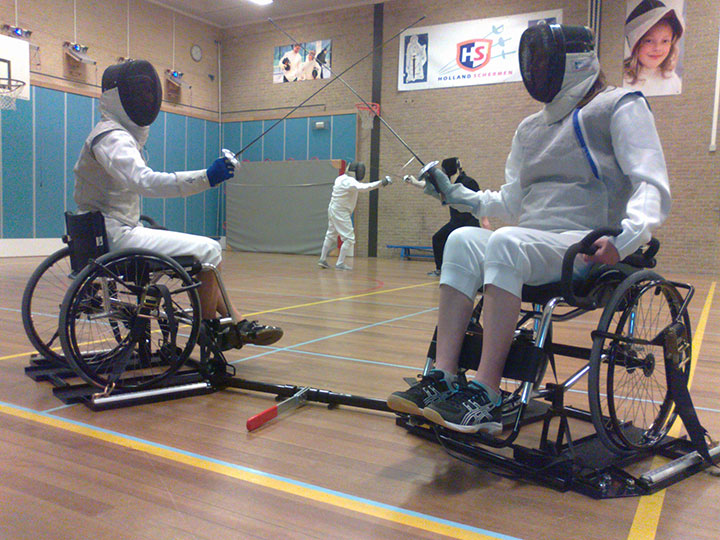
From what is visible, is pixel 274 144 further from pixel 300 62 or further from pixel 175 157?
pixel 175 157

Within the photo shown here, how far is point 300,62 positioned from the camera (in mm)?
10969

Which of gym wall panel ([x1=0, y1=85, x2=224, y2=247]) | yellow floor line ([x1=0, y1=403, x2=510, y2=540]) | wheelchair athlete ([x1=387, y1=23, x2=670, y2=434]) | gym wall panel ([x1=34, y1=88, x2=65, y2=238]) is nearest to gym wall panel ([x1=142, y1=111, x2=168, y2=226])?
gym wall panel ([x1=0, y1=85, x2=224, y2=247])

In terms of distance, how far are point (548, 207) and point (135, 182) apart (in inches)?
53.9

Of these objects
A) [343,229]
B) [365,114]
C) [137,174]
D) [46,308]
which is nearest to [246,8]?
[365,114]

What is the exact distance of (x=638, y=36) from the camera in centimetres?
834

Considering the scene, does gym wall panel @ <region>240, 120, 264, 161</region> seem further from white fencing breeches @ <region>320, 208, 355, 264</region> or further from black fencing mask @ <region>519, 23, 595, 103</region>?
black fencing mask @ <region>519, 23, 595, 103</region>

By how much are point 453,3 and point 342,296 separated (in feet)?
21.9

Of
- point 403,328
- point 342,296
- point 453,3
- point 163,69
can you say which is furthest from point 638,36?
point 163,69

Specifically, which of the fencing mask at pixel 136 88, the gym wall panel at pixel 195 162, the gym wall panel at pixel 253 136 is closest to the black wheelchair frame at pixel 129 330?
the fencing mask at pixel 136 88

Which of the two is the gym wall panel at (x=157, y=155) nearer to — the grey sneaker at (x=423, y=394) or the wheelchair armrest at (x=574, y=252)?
the grey sneaker at (x=423, y=394)

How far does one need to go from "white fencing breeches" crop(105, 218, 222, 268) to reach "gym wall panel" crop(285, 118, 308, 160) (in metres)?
9.06

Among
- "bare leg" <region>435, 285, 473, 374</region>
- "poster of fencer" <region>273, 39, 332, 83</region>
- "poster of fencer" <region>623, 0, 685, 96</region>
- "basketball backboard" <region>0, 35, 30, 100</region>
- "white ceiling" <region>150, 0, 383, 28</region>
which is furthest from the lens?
"poster of fencer" <region>273, 39, 332, 83</region>

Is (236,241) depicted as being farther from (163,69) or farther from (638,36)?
(638,36)

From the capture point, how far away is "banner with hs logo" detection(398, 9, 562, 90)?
9.14 meters
